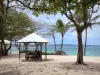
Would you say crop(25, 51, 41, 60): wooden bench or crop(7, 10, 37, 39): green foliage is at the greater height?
crop(7, 10, 37, 39): green foliage

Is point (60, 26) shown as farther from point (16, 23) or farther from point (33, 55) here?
point (33, 55)

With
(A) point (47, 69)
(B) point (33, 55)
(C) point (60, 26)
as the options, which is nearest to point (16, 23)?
(C) point (60, 26)

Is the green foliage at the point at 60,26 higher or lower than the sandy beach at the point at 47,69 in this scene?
higher

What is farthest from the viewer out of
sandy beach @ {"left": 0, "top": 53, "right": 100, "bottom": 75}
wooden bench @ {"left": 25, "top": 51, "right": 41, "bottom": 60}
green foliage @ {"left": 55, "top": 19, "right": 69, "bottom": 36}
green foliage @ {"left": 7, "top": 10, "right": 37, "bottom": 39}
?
green foliage @ {"left": 55, "top": 19, "right": 69, "bottom": 36}

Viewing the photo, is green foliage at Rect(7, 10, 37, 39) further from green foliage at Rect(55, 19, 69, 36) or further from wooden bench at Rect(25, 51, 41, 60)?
wooden bench at Rect(25, 51, 41, 60)

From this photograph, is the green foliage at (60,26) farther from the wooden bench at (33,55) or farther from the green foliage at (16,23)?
the wooden bench at (33,55)

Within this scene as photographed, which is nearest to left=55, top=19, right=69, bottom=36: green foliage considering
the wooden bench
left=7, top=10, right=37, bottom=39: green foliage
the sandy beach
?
left=7, top=10, right=37, bottom=39: green foliage

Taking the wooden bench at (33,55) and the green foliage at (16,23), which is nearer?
the wooden bench at (33,55)

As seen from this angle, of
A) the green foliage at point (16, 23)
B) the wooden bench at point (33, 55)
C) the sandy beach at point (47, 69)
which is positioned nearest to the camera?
the sandy beach at point (47, 69)

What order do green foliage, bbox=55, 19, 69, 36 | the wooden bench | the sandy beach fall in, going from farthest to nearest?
1. green foliage, bbox=55, 19, 69, 36
2. the wooden bench
3. the sandy beach

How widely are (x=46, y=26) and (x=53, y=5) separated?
3002 centimetres

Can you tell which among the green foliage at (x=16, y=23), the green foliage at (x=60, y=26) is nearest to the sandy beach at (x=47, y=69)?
the green foliage at (x=16, y=23)

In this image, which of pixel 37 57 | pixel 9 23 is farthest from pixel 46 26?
pixel 37 57

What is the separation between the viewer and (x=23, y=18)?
31.7 metres
